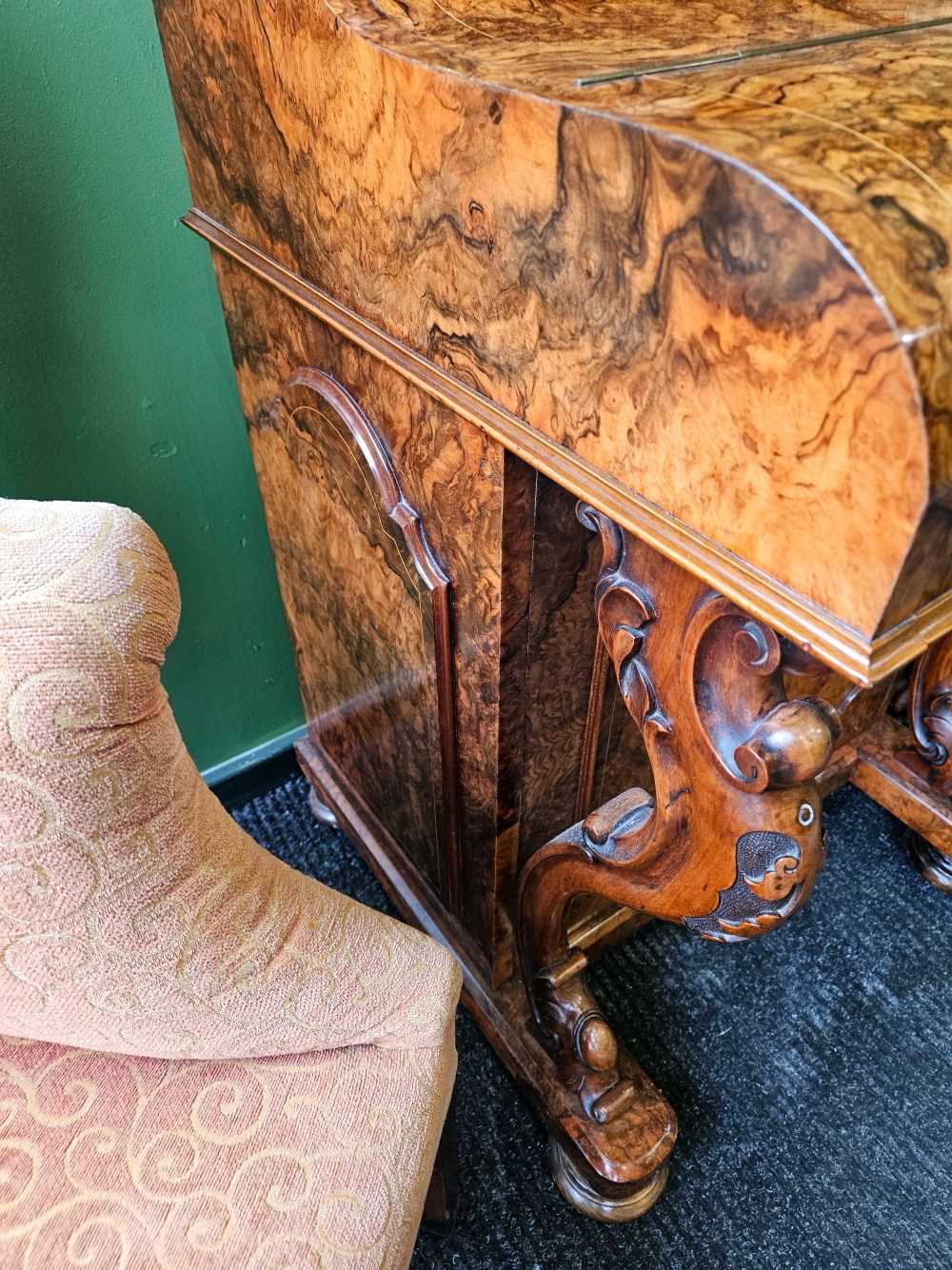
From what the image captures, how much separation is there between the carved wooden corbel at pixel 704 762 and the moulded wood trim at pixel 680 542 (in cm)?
5

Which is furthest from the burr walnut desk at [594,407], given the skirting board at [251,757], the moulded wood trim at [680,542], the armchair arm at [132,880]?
the skirting board at [251,757]

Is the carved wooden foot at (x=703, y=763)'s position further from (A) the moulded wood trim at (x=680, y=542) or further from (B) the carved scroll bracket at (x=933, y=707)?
(B) the carved scroll bracket at (x=933, y=707)

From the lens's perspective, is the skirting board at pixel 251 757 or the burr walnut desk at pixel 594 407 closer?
the burr walnut desk at pixel 594 407

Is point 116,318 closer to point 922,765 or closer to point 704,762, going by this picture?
point 704,762

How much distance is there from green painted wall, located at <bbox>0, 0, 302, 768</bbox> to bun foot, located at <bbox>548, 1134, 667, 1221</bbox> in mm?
636

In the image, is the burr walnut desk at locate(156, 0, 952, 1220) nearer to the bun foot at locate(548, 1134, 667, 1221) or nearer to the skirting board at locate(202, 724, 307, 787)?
the bun foot at locate(548, 1134, 667, 1221)

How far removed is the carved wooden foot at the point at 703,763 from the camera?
0.42 m

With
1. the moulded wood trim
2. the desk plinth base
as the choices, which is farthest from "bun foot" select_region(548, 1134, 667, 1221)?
the moulded wood trim

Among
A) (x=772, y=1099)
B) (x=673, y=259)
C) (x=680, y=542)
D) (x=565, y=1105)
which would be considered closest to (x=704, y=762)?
(x=680, y=542)

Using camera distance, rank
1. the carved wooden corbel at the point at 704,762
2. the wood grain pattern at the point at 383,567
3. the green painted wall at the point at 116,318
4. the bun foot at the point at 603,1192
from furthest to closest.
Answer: the bun foot at the point at 603,1192 → the green painted wall at the point at 116,318 → the wood grain pattern at the point at 383,567 → the carved wooden corbel at the point at 704,762

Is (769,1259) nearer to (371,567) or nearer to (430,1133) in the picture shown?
(430,1133)

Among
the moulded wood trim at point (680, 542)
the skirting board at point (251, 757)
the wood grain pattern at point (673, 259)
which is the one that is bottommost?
the skirting board at point (251, 757)

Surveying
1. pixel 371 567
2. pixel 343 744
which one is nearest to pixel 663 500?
pixel 371 567

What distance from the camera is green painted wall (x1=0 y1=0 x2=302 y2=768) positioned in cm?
69
